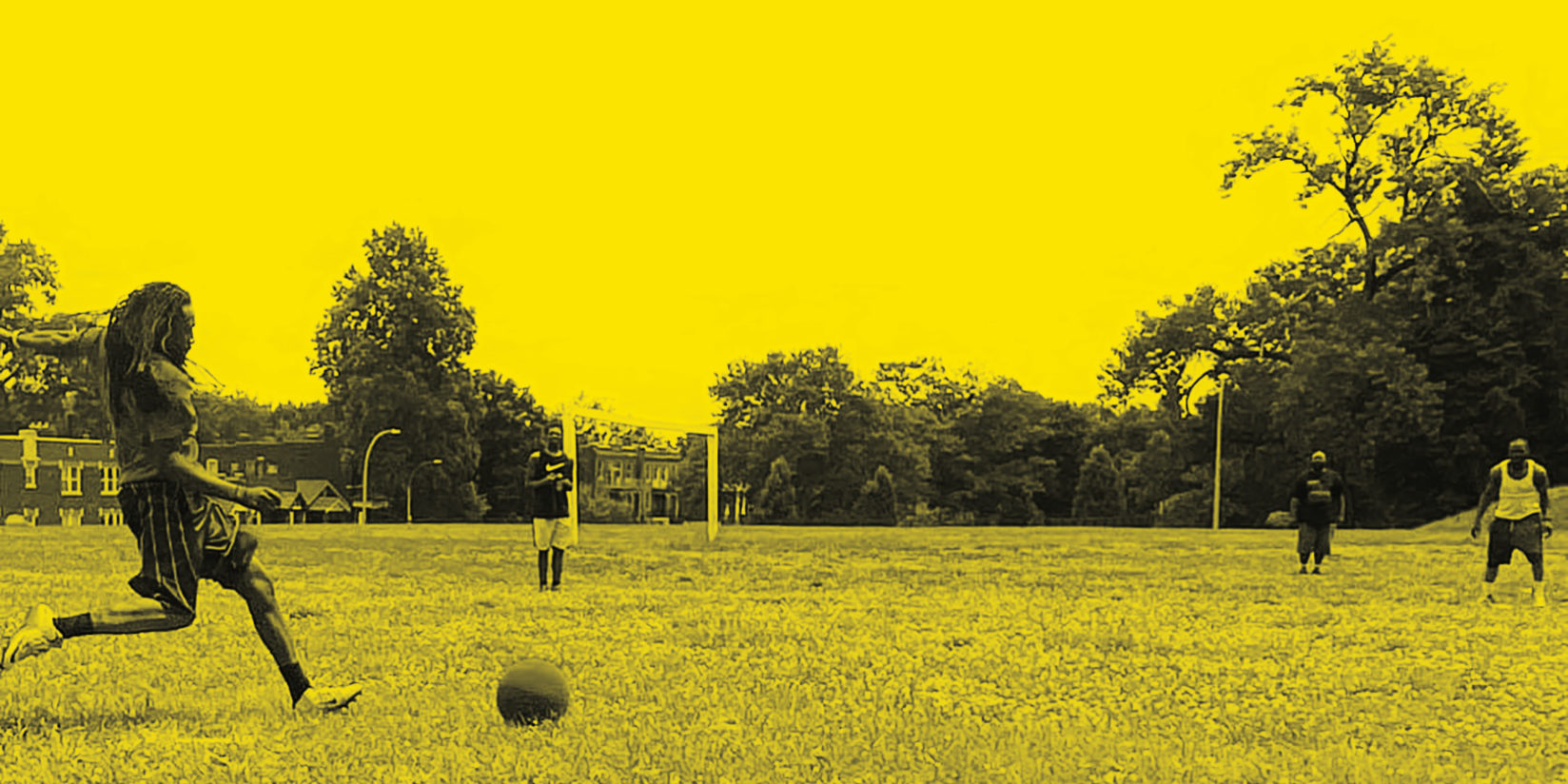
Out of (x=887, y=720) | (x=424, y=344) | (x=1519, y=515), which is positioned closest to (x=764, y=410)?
(x=424, y=344)

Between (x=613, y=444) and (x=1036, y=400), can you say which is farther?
(x=1036, y=400)

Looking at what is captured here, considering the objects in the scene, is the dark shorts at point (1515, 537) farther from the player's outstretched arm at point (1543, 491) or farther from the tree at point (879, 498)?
the tree at point (879, 498)

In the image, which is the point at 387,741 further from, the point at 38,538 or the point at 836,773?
the point at 38,538

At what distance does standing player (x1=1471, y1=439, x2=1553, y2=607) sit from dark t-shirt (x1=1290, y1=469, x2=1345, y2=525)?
4677 mm

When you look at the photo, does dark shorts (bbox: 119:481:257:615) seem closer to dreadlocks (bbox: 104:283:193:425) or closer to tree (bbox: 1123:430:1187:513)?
dreadlocks (bbox: 104:283:193:425)

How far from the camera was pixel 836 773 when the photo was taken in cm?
607

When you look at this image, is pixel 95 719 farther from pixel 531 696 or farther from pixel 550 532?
pixel 550 532

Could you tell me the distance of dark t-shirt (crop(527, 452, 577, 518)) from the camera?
15.7m

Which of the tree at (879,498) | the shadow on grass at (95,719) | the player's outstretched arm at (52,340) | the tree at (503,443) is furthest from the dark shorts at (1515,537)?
the tree at (503,443)

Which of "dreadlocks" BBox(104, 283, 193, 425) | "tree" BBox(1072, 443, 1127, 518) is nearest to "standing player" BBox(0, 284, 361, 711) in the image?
"dreadlocks" BBox(104, 283, 193, 425)

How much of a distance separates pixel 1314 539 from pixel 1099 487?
7122 centimetres

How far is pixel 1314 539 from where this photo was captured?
2088cm

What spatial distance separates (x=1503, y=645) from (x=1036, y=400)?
86445mm

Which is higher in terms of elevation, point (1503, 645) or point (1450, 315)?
point (1450, 315)
